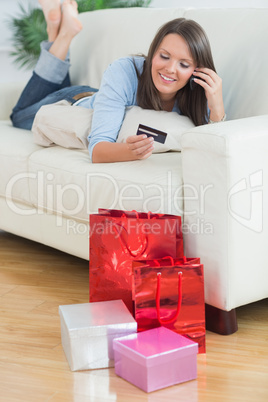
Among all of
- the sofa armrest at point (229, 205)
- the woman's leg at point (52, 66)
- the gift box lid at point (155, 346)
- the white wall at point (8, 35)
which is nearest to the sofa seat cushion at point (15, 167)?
the woman's leg at point (52, 66)

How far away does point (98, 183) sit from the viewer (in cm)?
188

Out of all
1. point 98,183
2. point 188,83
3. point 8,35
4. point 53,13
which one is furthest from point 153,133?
point 8,35

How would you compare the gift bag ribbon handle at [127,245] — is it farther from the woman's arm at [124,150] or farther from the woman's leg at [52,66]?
the woman's leg at [52,66]

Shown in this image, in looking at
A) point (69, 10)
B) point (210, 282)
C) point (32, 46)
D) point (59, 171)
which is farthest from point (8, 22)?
point (210, 282)

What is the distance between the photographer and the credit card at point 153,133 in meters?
1.82

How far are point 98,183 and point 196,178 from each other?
368mm

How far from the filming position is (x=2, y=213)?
2.39 metres

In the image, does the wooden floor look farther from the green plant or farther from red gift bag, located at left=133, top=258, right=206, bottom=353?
the green plant

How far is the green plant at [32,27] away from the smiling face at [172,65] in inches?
86.9

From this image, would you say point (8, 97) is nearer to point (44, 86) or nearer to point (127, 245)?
point (44, 86)

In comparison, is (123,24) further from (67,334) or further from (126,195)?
(67,334)

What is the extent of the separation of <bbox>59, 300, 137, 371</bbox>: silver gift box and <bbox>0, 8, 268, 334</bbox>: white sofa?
30 centimetres

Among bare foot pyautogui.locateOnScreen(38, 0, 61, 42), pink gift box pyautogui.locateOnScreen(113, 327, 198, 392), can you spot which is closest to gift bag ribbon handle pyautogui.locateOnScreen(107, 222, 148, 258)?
pink gift box pyautogui.locateOnScreen(113, 327, 198, 392)

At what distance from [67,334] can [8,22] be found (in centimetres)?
377
